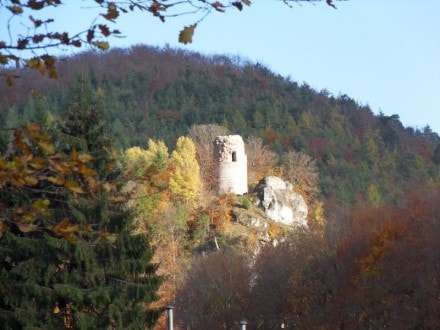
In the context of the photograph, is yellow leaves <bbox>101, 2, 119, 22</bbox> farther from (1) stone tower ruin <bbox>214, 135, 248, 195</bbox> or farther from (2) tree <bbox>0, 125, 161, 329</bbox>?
(1) stone tower ruin <bbox>214, 135, 248, 195</bbox>

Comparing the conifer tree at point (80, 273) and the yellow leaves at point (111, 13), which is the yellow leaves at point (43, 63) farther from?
the conifer tree at point (80, 273)

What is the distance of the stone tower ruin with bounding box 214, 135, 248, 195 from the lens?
65.0m

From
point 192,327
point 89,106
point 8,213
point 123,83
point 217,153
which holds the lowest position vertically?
point 192,327

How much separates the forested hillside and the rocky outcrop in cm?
157

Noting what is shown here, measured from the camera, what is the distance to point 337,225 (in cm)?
3656

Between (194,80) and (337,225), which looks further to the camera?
(194,80)

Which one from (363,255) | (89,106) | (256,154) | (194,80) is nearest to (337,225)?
(363,255)

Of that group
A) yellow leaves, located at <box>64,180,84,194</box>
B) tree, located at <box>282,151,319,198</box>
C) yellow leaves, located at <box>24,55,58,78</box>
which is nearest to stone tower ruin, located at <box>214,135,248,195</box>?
tree, located at <box>282,151,319,198</box>

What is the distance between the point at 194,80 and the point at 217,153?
2408 inches

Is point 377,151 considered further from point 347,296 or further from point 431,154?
point 347,296

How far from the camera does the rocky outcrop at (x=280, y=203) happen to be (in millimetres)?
62844

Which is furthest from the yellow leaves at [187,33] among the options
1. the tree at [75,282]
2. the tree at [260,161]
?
the tree at [260,161]

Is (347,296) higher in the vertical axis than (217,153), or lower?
lower

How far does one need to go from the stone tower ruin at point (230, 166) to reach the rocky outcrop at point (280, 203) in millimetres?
1338
